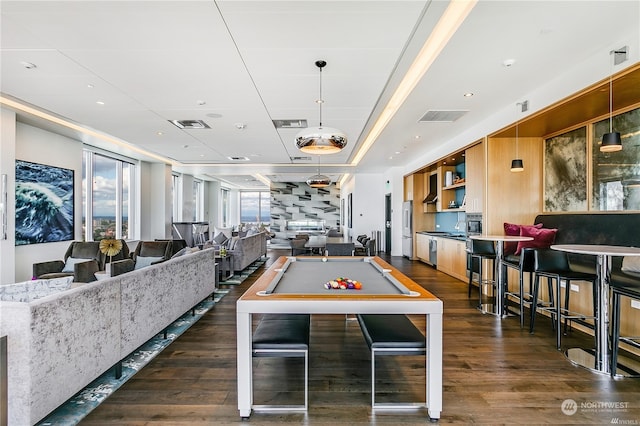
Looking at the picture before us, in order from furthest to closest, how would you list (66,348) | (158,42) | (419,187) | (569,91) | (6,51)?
(419,187) → (569,91) → (6,51) → (158,42) → (66,348)

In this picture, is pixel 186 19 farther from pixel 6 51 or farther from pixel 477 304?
pixel 477 304

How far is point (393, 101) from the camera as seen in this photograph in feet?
16.2

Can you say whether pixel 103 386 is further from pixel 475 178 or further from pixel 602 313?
pixel 475 178

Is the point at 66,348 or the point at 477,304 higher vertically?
the point at 66,348

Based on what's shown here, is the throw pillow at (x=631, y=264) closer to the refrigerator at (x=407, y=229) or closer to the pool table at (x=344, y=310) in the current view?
the pool table at (x=344, y=310)

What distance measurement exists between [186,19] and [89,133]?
5.41 meters

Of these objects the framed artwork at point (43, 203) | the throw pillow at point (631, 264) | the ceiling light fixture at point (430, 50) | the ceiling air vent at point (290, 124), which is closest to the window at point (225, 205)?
the framed artwork at point (43, 203)

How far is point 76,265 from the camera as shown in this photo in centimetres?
368

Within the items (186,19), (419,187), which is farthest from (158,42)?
(419,187)

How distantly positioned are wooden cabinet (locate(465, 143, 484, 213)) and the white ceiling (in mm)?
555

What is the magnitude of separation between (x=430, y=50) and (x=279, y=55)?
158 centimetres

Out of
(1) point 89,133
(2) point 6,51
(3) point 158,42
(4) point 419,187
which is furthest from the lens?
(4) point 419,187

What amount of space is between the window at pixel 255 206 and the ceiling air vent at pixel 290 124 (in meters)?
14.4

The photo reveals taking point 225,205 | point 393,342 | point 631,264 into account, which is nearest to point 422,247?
point 631,264
